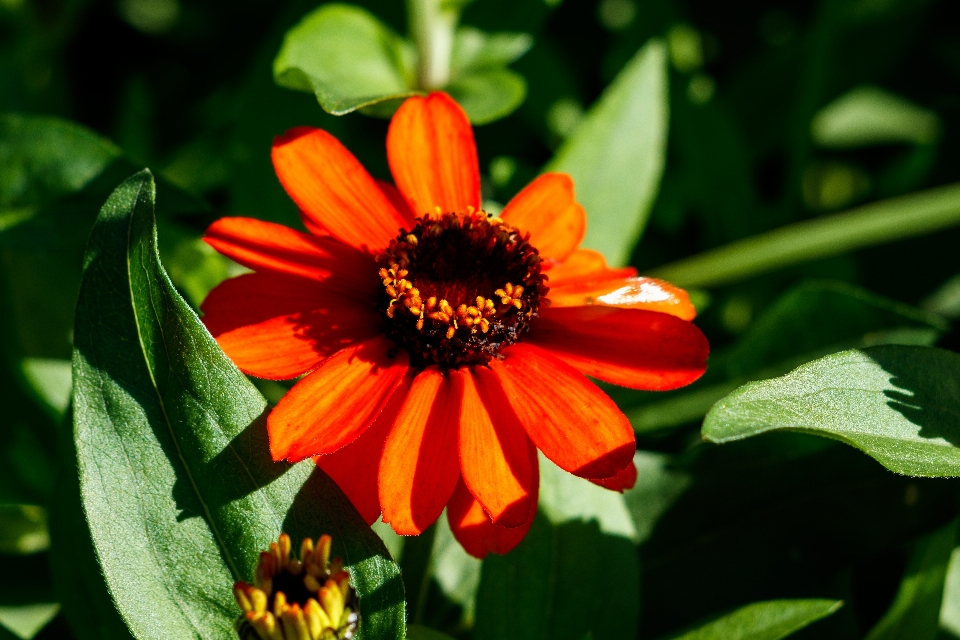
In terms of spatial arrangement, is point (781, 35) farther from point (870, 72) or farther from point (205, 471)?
point (205, 471)

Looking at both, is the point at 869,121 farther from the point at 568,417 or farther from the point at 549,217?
the point at 568,417

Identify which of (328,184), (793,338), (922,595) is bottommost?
(922,595)

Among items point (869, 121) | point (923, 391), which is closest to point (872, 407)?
point (923, 391)

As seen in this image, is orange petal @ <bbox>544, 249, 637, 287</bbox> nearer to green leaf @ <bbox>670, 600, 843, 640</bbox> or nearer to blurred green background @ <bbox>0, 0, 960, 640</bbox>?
blurred green background @ <bbox>0, 0, 960, 640</bbox>

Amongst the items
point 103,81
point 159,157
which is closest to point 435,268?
point 159,157

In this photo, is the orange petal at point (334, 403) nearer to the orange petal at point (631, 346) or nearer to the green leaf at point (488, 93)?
the orange petal at point (631, 346)

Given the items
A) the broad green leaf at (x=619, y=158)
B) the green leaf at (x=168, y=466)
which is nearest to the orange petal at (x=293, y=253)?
the green leaf at (x=168, y=466)

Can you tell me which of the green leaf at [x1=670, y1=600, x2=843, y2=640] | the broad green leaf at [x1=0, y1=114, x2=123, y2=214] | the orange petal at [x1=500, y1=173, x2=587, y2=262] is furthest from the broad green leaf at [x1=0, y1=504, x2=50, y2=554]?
the green leaf at [x1=670, y1=600, x2=843, y2=640]
